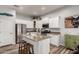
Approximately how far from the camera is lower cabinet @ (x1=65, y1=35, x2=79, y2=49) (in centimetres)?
165

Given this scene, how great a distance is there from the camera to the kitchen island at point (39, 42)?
1661mm

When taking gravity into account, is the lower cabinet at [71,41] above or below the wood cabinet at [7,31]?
below

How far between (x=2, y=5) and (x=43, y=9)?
75cm

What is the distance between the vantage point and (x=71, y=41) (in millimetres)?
1684

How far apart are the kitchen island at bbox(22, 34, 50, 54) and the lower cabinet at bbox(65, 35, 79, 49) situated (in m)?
0.35

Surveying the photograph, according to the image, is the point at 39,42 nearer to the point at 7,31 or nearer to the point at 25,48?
the point at 25,48

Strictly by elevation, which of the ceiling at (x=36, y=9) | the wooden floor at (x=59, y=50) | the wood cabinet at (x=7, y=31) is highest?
the ceiling at (x=36, y=9)

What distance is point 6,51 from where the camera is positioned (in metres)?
1.63

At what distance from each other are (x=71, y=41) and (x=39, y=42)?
0.60 m

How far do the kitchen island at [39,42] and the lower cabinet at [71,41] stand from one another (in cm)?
35

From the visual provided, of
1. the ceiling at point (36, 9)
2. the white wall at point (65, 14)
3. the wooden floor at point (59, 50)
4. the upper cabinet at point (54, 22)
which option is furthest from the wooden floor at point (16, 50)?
the ceiling at point (36, 9)

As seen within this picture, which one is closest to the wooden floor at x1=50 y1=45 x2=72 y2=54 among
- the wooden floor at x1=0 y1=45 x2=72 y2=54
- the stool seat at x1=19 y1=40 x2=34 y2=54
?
the wooden floor at x1=0 y1=45 x2=72 y2=54

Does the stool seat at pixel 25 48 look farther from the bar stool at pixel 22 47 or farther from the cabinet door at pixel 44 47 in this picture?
the cabinet door at pixel 44 47
